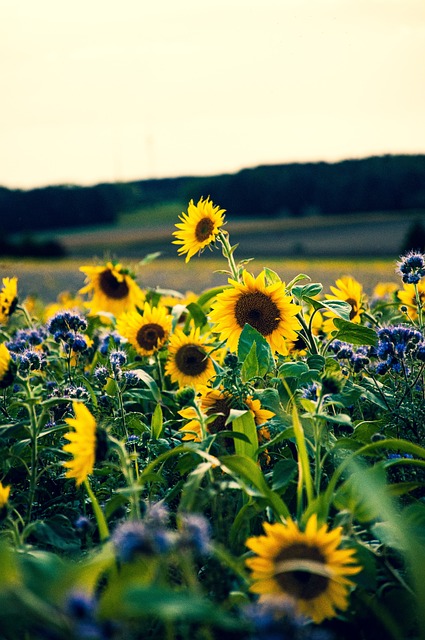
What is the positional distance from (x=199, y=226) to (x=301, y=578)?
65.4 inches

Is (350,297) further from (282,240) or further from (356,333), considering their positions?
(282,240)

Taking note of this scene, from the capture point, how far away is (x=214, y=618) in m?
1.09

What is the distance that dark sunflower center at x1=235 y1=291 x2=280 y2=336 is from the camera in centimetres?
249

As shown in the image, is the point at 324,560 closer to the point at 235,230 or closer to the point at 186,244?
the point at 186,244

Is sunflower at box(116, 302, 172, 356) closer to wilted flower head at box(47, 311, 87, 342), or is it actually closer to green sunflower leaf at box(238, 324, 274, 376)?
wilted flower head at box(47, 311, 87, 342)

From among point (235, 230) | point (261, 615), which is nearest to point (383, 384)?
point (261, 615)

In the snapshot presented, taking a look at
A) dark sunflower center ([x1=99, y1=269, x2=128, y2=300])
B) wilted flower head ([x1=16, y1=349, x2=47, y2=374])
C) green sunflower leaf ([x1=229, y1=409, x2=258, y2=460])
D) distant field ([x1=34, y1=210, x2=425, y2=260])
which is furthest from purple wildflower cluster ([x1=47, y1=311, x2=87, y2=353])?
distant field ([x1=34, y1=210, x2=425, y2=260])

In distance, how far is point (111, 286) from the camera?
153 inches

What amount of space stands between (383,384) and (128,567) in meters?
1.49

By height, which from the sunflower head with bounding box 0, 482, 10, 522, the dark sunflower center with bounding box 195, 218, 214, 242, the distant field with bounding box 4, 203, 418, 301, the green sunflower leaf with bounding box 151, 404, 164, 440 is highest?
the distant field with bounding box 4, 203, 418, 301

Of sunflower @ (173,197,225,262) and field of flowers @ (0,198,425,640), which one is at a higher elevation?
sunflower @ (173,197,225,262)

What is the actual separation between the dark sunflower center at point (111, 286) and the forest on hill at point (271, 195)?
25.0 m

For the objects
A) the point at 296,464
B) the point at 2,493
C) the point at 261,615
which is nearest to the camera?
the point at 261,615

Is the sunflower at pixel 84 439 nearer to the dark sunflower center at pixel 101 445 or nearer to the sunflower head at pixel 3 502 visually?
the dark sunflower center at pixel 101 445
